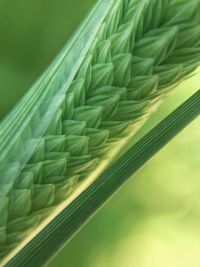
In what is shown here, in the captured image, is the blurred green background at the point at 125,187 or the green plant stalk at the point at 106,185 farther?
the blurred green background at the point at 125,187

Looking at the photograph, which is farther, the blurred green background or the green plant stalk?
the blurred green background

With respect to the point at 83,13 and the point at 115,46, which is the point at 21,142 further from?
the point at 83,13

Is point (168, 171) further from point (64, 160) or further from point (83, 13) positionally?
point (64, 160)

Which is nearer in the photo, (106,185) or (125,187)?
(106,185)

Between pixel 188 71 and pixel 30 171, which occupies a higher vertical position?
pixel 188 71

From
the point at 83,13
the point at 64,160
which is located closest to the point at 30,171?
the point at 64,160

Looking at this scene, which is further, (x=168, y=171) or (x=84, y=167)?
(x=168, y=171)

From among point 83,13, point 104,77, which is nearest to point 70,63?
point 104,77
